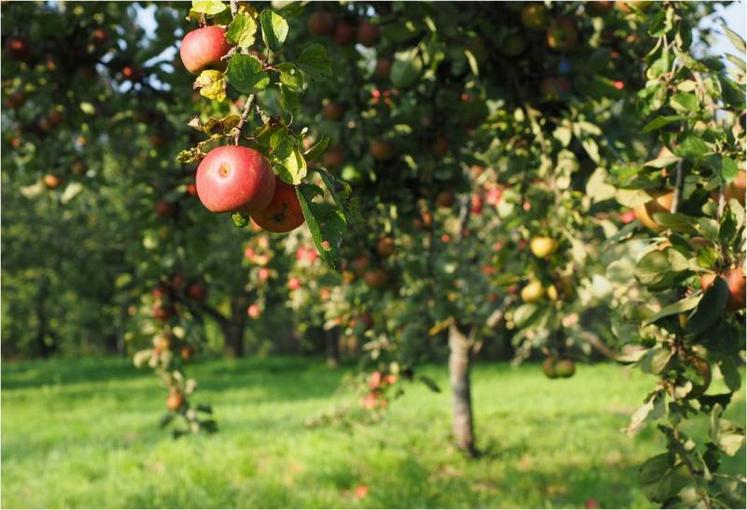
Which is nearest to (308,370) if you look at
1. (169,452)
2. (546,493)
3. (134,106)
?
(169,452)

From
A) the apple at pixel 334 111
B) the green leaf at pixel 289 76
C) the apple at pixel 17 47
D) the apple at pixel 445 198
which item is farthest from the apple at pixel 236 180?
the apple at pixel 17 47

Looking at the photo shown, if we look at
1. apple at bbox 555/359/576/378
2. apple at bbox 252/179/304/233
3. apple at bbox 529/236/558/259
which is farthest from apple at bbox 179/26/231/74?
apple at bbox 555/359/576/378

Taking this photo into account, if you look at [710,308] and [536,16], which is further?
[536,16]

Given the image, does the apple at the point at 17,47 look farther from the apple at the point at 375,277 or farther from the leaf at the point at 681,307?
the leaf at the point at 681,307

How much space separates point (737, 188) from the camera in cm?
193

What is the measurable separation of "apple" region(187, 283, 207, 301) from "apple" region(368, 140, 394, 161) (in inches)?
55.2

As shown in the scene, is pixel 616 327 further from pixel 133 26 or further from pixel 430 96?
pixel 133 26

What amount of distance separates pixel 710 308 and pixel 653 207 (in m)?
0.38

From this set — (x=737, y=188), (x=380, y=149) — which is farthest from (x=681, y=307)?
(x=380, y=149)

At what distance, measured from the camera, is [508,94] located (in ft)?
10.1

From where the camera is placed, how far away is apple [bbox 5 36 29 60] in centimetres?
370

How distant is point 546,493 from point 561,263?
9.57 feet

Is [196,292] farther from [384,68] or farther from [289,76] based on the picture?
[289,76]

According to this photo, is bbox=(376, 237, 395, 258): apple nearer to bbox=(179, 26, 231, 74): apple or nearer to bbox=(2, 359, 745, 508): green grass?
bbox=(2, 359, 745, 508): green grass
